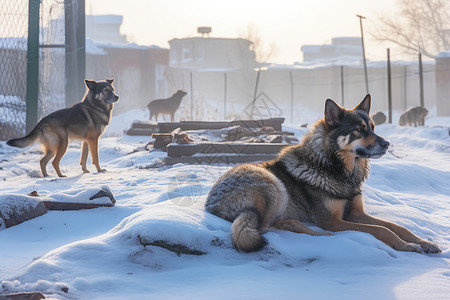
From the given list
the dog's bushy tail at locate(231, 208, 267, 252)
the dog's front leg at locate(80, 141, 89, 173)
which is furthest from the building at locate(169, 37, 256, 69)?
the dog's bushy tail at locate(231, 208, 267, 252)

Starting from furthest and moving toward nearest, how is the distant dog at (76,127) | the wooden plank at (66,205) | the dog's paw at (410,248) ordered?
the distant dog at (76,127) < the wooden plank at (66,205) < the dog's paw at (410,248)

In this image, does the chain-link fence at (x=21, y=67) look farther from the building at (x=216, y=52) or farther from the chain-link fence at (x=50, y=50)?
the building at (x=216, y=52)

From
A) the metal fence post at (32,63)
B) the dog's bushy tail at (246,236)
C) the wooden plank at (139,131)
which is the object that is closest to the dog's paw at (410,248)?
the dog's bushy tail at (246,236)

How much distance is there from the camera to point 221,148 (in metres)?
8.56

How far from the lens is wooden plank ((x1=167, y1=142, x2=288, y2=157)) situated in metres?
8.51

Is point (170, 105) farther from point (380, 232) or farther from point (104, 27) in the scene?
point (104, 27)

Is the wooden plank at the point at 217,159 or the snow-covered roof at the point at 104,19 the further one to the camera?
the snow-covered roof at the point at 104,19

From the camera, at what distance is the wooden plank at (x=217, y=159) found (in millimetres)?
8430

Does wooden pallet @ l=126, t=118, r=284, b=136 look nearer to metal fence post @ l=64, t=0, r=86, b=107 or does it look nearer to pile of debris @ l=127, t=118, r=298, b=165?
pile of debris @ l=127, t=118, r=298, b=165

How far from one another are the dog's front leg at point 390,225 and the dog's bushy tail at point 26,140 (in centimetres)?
579

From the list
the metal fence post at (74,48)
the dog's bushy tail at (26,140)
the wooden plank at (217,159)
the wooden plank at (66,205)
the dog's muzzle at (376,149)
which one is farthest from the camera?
the metal fence post at (74,48)

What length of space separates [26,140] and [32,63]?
4282mm

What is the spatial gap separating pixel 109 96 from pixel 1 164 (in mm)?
2601

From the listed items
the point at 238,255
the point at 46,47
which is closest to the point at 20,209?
the point at 238,255
